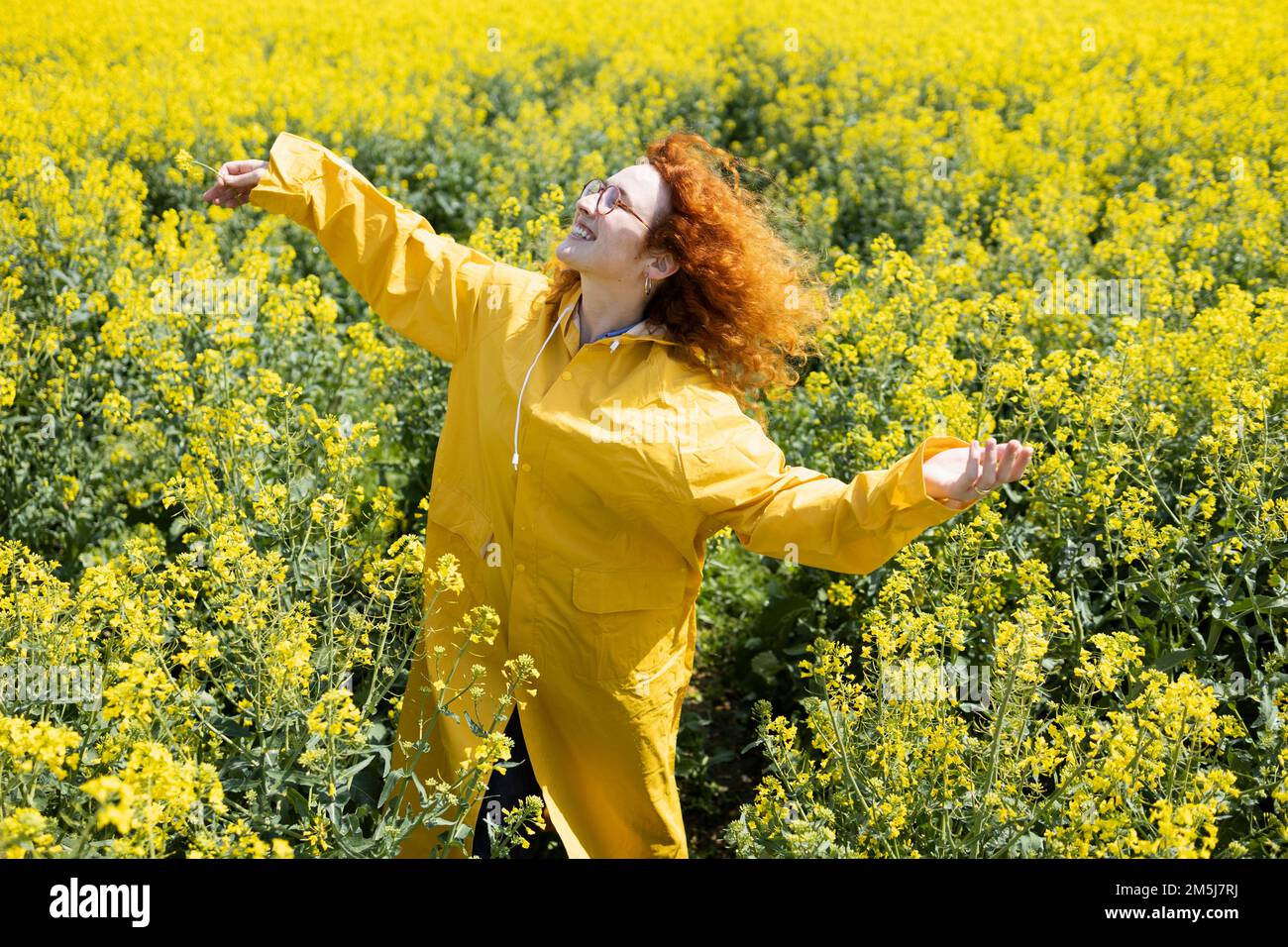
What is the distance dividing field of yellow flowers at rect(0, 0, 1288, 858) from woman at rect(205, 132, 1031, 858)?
0.22 meters

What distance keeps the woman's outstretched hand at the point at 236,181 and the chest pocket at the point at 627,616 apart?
1.34 m

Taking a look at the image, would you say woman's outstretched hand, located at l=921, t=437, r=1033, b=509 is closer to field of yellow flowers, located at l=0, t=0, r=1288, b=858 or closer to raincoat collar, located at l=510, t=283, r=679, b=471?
field of yellow flowers, located at l=0, t=0, r=1288, b=858

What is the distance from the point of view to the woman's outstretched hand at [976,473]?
227 centimetres

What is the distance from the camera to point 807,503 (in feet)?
8.29

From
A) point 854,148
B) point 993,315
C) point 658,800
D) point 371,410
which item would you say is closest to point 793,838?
point 658,800

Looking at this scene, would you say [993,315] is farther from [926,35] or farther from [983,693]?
[926,35]

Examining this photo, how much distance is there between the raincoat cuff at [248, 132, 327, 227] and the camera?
3.02 meters

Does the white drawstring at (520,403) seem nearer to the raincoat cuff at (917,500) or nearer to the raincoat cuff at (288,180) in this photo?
the raincoat cuff at (288,180)

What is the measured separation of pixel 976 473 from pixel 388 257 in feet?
5.37
